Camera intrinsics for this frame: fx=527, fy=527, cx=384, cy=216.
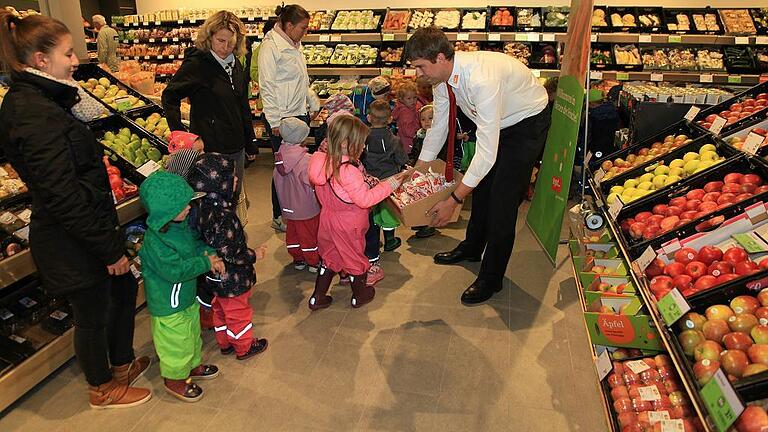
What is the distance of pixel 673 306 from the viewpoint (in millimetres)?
1941

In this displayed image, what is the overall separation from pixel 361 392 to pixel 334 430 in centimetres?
29

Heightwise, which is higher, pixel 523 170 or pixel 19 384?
pixel 523 170

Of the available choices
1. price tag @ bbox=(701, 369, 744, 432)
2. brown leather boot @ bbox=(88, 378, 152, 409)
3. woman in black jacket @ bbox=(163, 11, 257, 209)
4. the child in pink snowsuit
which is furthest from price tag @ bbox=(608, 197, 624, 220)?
brown leather boot @ bbox=(88, 378, 152, 409)

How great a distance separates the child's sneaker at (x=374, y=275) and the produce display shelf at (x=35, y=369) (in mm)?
1935

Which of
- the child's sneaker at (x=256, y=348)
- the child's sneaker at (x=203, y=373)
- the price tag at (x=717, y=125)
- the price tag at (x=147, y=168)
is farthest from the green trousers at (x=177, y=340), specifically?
the price tag at (x=717, y=125)

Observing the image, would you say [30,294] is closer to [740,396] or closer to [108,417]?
[108,417]

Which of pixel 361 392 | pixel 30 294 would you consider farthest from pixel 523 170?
pixel 30 294

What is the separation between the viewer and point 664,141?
3.71 meters

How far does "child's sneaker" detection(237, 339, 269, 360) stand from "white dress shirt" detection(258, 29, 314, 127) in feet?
6.92

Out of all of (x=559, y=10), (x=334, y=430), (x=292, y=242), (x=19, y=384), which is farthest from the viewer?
(x=559, y=10)

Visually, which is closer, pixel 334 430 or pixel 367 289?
pixel 334 430

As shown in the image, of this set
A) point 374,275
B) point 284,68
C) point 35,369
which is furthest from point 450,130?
point 35,369

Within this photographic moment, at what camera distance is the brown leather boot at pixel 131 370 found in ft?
9.19

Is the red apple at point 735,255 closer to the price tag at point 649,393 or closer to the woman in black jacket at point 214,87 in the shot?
the price tag at point 649,393
